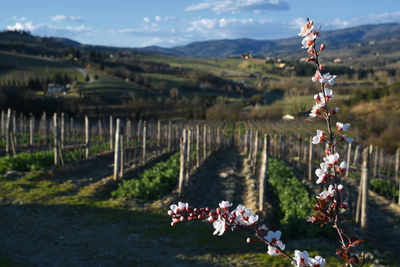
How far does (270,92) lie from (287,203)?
69679 millimetres

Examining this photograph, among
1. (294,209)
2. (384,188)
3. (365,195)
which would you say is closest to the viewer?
(365,195)

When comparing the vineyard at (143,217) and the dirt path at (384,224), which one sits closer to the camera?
the vineyard at (143,217)

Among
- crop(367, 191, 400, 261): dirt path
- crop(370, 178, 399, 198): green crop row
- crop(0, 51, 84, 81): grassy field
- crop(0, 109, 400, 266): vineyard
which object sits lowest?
crop(370, 178, 399, 198): green crop row

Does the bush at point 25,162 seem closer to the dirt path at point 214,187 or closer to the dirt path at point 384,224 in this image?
the dirt path at point 214,187

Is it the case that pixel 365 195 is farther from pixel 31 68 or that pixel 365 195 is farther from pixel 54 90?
pixel 31 68

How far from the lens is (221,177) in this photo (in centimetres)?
1973

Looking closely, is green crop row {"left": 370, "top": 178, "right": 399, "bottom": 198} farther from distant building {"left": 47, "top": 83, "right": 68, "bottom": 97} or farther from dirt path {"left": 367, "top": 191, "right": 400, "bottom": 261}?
distant building {"left": 47, "top": 83, "right": 68, "bottom": 97}

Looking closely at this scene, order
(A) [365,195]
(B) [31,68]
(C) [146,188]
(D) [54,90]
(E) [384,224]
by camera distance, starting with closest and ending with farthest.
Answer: (A) [365,195] < (C) [146,188] < (E) [384,224] < (D) [54,90] < (B) [31,68]

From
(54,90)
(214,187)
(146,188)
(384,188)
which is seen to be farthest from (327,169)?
(54,90)

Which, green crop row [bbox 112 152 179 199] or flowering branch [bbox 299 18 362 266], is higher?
flowering branch [bbox 299 18 362 266]

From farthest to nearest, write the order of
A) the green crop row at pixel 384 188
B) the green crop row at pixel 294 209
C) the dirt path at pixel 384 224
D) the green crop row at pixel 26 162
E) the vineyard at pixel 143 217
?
the green crop row at pixel 384 188, the green crop row at pixel 26 162, the dirt path at pixel 384 224, the green crop row at pixel 294 209, the vineyard at pixel 143 217

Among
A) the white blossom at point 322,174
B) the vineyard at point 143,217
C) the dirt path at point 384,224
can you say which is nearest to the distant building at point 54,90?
the vineyard at point 143,217

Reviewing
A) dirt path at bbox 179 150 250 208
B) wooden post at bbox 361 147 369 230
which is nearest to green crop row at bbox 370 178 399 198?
dirt path at bbox 179 150 250 208

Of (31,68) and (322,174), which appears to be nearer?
(322,174)
